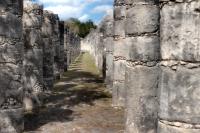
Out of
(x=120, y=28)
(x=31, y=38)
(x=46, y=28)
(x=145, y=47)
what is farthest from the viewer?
(x=46, y=28)

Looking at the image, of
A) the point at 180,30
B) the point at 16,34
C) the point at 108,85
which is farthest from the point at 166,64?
the point at 108,85

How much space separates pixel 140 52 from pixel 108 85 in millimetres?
8509

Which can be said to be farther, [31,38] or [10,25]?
[31,38]

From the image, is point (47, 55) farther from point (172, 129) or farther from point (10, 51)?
point (172, 129)

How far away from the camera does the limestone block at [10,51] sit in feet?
31.2

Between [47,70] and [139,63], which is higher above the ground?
[139,63]

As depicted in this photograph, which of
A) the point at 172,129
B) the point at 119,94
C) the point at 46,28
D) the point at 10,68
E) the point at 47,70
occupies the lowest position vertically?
the point at 119,94

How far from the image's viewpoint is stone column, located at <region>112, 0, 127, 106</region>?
13.1 metres

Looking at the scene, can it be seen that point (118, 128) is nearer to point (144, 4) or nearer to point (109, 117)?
point (109, 117)

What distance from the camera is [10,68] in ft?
31.7

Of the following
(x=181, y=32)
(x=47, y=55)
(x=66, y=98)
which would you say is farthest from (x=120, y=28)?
(x=181, y=32)

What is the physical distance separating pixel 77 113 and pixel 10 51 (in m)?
3.31

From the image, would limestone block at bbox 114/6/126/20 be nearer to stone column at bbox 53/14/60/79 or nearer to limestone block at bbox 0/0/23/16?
limestone block at bbox 0/0/23/16

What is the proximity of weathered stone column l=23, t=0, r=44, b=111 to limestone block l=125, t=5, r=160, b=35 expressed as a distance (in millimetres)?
5595
